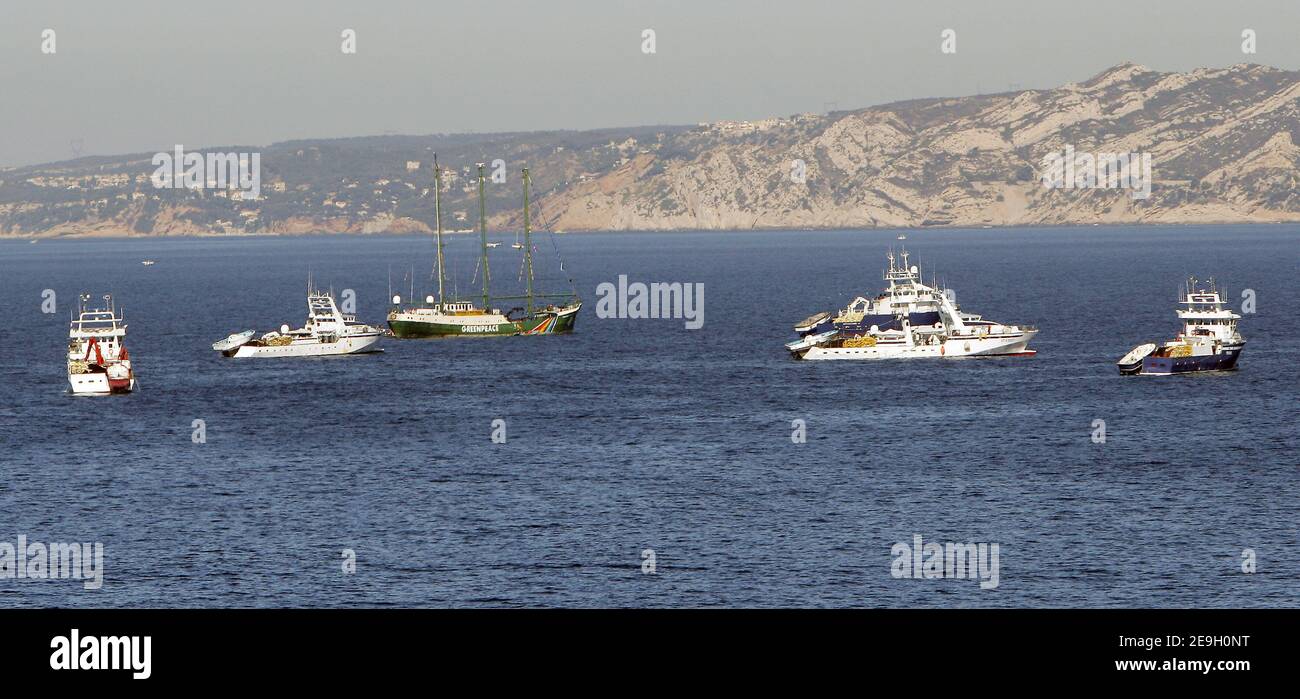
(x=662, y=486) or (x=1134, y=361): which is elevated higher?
(x=1134, y=361)

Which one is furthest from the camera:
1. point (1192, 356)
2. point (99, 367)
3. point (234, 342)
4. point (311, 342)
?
point (311, 342)

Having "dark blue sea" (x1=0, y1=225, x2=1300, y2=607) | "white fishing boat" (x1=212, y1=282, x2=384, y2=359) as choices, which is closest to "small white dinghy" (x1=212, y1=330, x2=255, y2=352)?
"white fishing boat" (x1=212, y1=282, x2=384, y2=359)

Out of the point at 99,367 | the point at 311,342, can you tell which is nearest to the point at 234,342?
the point at 311,342

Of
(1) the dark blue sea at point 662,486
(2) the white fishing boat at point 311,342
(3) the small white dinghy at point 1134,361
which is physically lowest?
(1) the dark blue sea at point 662,486

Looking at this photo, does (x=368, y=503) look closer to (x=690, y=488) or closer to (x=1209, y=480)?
(x=690, y=488)

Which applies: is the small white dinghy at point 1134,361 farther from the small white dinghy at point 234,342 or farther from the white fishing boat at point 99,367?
the small white dinghy at point 234,342

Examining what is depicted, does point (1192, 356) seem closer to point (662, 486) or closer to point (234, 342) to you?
point (662, 486)

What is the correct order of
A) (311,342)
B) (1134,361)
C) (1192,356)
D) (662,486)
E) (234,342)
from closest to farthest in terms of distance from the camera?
(662,486) < (1192,356) < (1134,361) < (234,342) < (311,342)

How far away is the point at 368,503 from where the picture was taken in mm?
93688

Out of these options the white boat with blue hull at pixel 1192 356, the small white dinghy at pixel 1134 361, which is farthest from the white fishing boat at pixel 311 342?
the white boat with blue hull at pixel 1192 356

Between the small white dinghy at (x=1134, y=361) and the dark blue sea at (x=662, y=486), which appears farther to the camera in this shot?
the small white dinghy at (x=1134, y=361)

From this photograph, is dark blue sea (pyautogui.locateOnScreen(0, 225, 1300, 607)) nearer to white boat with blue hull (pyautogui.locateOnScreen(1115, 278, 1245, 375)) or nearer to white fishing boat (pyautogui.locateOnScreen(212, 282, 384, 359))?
white boat with blue hull (pyautogui.locateOnScreen(1115, 278, 1245, 375))
